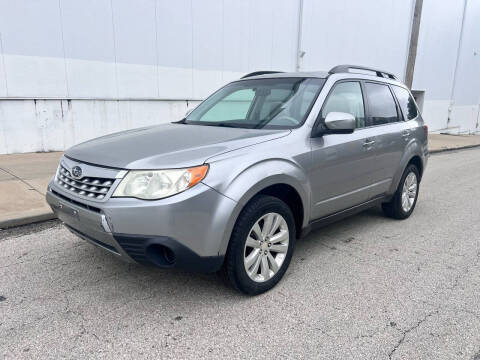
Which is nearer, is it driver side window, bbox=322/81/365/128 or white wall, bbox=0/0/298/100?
driver side window, bbox=322/81/365/128

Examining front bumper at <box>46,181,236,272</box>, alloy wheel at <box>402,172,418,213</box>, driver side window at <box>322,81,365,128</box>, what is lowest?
alloy wheel at <box>402,172,418,213</box>

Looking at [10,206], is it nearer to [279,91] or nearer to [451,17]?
[279,91]

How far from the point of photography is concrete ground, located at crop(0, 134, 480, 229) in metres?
4.48

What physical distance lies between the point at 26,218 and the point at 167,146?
260 cm

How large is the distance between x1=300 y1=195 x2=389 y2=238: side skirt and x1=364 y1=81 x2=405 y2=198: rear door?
9 centimetres

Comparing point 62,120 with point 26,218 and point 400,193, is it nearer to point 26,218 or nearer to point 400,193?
point 26,218

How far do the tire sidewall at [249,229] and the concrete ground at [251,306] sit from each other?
117mm

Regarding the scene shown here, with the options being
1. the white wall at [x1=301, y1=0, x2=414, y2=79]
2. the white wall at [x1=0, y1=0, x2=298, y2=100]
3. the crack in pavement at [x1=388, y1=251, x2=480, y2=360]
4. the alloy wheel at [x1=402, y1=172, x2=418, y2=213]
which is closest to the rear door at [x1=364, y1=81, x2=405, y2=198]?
the alloy wheel at [x1=402, y1=172, x2=418, y2=213]

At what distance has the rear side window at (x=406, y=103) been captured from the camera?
482cm

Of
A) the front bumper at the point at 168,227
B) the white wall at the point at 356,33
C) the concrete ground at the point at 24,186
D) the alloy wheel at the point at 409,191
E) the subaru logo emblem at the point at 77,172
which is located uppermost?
the white wall at the point at 356,33

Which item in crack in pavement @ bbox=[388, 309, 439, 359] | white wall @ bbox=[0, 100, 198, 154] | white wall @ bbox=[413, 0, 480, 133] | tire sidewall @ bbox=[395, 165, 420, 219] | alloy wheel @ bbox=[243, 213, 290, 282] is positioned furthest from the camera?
white wall @ bbox=[413, 0, 480, 133]

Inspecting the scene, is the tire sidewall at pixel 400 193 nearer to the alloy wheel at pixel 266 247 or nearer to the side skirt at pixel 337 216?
the side skirt at pixel 337 216

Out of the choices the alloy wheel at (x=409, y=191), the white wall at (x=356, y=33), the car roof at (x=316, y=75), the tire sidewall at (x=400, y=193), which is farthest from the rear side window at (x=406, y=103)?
the white wall at (x=356, y=33)

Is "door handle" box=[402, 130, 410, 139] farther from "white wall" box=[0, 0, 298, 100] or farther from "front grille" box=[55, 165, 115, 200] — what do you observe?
"white wall" box=[0, 0, 298, 100]
